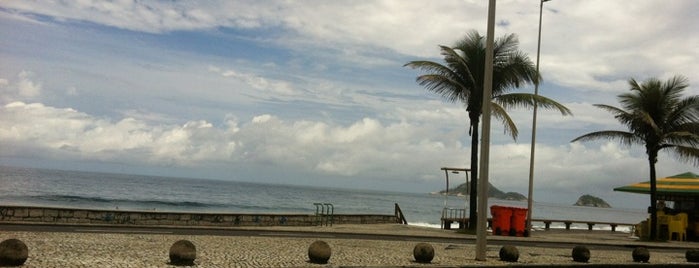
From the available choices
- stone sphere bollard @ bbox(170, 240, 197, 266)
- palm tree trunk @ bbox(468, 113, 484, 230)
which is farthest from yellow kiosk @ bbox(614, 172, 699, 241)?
stone sphere bollard @ bbox(170, 240, 197, 266)

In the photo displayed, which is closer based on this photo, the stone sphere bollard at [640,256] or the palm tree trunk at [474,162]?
the stone sphere bollard at [640,256]

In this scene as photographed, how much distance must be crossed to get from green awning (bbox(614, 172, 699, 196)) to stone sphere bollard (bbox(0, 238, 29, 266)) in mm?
29995

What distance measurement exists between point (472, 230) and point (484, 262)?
13685mm

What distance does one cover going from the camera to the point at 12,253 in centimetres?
995

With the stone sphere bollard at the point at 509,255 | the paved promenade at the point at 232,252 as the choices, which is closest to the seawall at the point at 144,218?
the paved promenade at the point at 232,252

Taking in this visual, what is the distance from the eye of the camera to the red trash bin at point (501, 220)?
28239 mm

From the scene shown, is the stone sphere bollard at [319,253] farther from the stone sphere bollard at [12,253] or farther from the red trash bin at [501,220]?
the red trash bin at [501,220]

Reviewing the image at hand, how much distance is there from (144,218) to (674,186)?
26.2 metres

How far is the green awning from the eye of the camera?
31.3 meters

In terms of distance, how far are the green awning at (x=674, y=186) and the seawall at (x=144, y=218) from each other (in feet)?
53.9

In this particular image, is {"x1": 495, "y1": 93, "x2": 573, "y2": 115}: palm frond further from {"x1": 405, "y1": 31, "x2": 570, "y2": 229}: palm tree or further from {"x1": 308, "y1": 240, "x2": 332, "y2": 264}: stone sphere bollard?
{"x1": 308, "y1": 240, "x2": 332, "y2": 264}: stone sphere bollard

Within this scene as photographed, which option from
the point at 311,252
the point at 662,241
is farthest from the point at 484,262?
the point at 662,241

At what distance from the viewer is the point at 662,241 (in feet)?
98.9

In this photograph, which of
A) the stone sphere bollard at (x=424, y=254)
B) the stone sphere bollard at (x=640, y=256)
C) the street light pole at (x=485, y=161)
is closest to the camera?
the stone sphere bollard at (x=424, y=254)
